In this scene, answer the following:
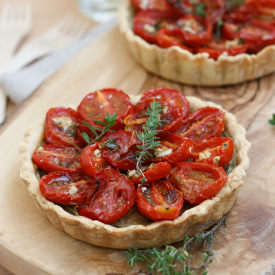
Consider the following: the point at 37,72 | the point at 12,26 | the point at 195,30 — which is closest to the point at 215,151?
the point at 195,30

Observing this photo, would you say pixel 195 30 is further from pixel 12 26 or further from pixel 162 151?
pixel 12 26

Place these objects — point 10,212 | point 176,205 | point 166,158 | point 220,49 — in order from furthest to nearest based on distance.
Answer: point 220,49 < point 10,212 < point 166,158 < point 176,205

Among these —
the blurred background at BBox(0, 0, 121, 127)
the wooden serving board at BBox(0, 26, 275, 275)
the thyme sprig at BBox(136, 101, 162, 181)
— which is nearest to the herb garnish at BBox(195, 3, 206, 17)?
the wooden serving board at BBox(0, 26, 275, 275)

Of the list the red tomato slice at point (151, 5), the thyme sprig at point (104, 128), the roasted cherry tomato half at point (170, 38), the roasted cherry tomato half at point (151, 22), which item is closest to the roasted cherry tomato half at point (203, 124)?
the thyme sprig at point (104, 128)

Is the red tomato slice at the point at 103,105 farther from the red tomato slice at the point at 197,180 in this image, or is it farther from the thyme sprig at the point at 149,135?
the red tomato slice at the point at 197,180

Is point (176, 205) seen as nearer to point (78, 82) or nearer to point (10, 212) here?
point (10, 212)

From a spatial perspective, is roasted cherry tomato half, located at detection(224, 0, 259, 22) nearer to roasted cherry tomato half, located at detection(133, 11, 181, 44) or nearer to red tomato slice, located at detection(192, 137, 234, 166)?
roasted cherry tomato half, located at detection(133, 11, 181, 44)

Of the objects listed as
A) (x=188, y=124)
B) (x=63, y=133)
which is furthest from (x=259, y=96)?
(x=63, y=133)
